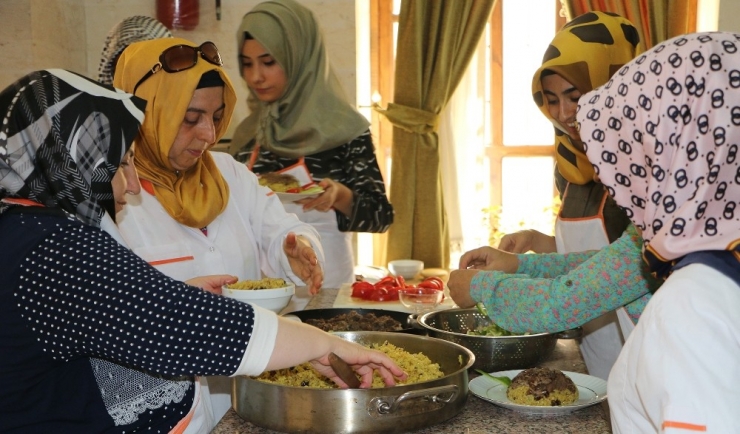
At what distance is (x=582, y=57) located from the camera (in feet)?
7.53

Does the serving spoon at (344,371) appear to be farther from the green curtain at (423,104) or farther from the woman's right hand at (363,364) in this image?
the green curtain at (423,104)

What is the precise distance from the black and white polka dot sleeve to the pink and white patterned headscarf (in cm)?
70

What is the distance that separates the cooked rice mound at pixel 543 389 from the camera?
A: 1562mm

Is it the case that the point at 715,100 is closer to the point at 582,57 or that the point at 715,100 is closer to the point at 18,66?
the point at 582,57

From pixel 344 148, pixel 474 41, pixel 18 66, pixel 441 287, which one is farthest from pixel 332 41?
pixel 441 287

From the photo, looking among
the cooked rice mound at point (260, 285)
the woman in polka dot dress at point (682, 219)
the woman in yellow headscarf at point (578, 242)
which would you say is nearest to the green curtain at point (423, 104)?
the woman in yellow headscarf at point (578, 242)

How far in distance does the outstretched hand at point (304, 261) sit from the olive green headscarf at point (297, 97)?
0.90 metres

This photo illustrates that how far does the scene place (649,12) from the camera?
14.4ft

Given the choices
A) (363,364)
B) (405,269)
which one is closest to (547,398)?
(363,364)

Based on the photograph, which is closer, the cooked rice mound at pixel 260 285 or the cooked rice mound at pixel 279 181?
the cooked rice mound at pixel 260 285

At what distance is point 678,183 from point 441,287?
1.44 m

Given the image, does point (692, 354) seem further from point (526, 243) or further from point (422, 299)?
point (526, 243)

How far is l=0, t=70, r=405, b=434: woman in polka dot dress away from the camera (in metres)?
1.21

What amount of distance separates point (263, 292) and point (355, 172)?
135 centimetres
